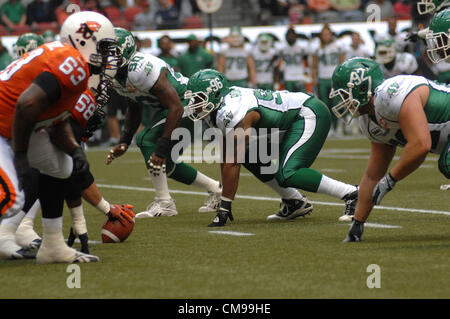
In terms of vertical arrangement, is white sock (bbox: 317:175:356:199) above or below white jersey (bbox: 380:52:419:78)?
below

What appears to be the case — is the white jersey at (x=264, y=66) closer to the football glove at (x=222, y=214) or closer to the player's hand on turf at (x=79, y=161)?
the football glove at (x=222, y=214)

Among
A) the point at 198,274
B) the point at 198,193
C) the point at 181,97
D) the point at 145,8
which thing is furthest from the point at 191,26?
the point at 198,274

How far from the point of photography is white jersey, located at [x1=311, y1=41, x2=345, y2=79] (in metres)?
17.4

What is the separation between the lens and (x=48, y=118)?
488 centimetres

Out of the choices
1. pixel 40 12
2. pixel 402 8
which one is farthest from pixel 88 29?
pixel 402 8

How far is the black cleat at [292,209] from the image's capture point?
7258mm

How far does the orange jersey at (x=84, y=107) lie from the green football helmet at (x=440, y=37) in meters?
2.17

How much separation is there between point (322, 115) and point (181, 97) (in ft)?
4.37

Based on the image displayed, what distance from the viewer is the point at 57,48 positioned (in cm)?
489

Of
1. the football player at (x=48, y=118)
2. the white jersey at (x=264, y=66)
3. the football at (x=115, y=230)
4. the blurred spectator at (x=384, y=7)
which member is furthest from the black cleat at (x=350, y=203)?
the blurred spectator at (x=384, y=7)

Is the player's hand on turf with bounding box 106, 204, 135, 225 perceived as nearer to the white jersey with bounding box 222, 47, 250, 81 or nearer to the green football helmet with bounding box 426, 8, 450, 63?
the green football helmet with bounding box 426, 8, 450, 63

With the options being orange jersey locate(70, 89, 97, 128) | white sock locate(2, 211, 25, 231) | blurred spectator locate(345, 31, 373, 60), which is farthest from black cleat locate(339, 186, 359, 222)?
blurred spectator locate(345, 31, 373, 60)

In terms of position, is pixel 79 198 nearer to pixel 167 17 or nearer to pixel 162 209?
pixel 162 209

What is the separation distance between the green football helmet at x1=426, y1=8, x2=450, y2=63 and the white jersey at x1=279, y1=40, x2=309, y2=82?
1150 cm
